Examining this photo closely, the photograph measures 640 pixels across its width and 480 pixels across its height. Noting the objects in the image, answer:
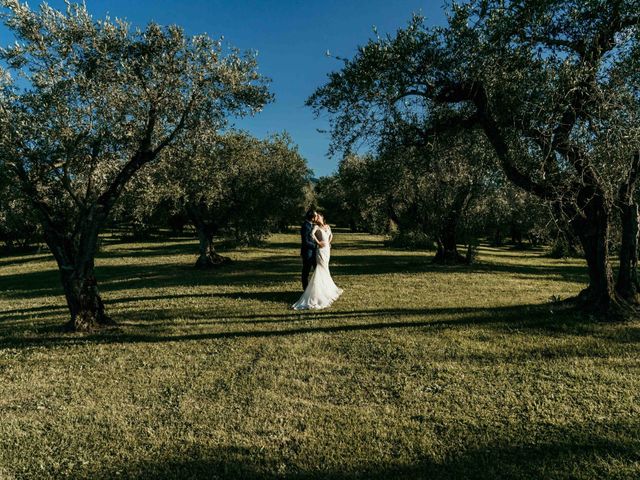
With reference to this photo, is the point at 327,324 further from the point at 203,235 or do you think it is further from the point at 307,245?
the point at 203,235

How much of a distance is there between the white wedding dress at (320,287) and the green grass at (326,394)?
33.7 inches

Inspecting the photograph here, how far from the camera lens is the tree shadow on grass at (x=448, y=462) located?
4992 millimetres

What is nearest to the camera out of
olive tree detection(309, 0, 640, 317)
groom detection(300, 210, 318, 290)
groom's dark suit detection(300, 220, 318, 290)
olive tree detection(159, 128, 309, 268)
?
olive tree detection(309, 0, 640, 317)

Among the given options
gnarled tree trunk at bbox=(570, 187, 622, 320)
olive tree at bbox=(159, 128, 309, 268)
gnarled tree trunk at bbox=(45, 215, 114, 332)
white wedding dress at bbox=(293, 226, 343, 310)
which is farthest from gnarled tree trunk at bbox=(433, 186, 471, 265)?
gnarled tree trunk at bbox=(45, 215, 114, 332)

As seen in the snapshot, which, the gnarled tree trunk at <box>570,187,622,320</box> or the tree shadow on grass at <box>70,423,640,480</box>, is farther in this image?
the gnarled tree trunk at <box>570,187,622,320</box>

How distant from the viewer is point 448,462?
206 inches

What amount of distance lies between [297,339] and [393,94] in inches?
310

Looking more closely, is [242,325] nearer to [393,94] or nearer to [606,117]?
[393,94]

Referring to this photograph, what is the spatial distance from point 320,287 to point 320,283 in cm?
18

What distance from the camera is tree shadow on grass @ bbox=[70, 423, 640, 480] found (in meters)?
4.99

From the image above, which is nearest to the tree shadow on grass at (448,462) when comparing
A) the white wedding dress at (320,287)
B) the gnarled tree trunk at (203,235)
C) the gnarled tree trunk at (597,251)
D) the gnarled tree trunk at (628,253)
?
the gnarled tree trunk at (597,251)

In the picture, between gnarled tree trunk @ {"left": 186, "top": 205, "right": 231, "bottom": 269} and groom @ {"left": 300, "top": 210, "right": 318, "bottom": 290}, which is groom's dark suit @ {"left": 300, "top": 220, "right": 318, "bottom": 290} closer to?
groom @ {"left": 300, "top": 210, "right": 318, "bottom": 290}

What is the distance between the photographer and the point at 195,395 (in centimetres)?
748

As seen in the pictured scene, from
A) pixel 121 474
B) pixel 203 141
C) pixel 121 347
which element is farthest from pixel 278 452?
pixel 203 141
